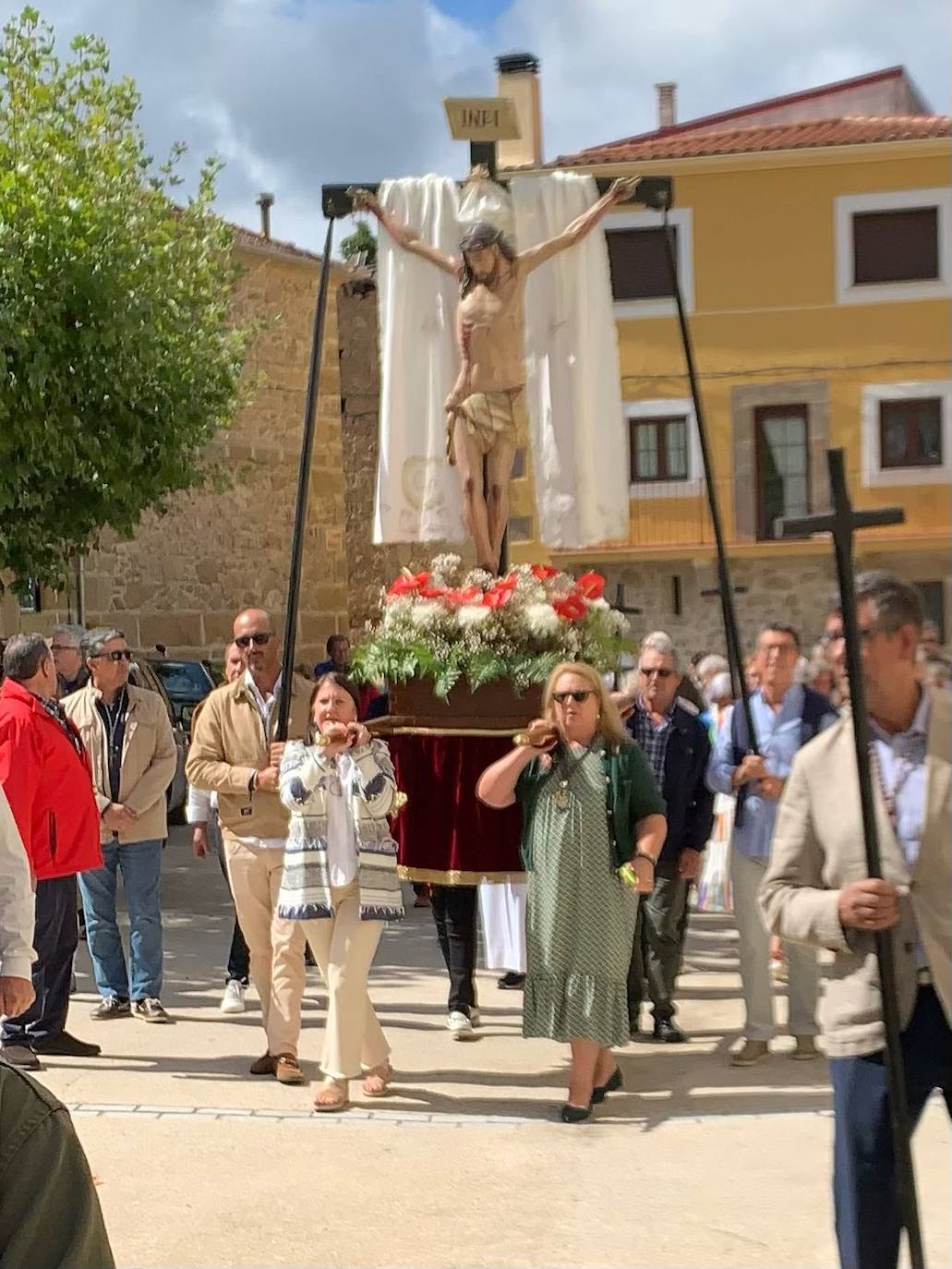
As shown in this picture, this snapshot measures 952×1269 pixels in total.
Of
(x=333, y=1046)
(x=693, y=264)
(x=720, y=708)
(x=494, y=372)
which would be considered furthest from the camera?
(x=693, y=264)

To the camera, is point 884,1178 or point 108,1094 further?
point 108,1094

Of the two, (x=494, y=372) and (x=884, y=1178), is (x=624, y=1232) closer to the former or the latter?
(x=884, y=1178)

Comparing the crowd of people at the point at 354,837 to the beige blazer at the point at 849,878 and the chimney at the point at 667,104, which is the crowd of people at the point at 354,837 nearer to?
the beige blazer at the point at 849,878

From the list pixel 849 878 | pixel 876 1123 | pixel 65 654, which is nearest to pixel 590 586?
pixel 65 654

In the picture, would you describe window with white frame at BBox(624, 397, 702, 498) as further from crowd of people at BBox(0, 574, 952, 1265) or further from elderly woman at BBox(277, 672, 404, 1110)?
elderly woman at BBox(277, 672, 404, 1110)

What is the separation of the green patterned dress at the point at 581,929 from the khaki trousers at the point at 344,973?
2.15 feet

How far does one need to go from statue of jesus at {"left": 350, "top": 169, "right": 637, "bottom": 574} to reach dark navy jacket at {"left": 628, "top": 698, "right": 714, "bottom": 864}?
1.32 meters

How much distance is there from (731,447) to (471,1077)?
65.3 feet

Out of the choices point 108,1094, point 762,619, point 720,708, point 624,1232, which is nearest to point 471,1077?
point 108,1094

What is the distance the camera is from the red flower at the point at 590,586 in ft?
24.3

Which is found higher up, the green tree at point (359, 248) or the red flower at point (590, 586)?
the green tree at point (359, 248)

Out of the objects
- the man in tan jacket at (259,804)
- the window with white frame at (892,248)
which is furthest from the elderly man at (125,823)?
the window with white frame at (892,248)

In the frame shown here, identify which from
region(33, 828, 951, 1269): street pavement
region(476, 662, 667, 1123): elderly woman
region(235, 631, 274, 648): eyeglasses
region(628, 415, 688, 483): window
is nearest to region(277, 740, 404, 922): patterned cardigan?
region(476, 662, 667, 1123): elderly woman

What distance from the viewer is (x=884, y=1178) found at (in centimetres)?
343
